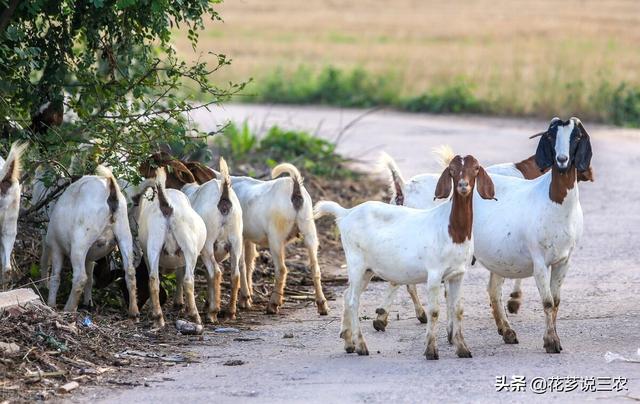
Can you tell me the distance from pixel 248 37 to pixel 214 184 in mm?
33234

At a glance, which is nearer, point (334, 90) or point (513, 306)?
point (513, 306)

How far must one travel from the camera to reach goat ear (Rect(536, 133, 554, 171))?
10.1 metres

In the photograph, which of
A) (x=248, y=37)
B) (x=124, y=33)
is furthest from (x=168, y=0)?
(x=248, y=37)

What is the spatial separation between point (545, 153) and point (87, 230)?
3.82 metres

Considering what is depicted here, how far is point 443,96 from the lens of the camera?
2844 centimetres

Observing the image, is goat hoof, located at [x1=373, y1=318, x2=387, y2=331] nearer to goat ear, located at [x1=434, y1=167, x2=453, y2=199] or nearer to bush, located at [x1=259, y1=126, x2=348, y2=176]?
goat ear, located at [x1=434, y1=167, x2=453, y2=199]

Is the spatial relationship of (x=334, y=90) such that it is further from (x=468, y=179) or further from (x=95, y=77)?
(x=468, y=179)

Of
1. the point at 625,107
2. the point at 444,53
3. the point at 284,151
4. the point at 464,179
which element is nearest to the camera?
the point at 464,179

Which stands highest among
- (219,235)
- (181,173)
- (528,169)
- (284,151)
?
(528,169)

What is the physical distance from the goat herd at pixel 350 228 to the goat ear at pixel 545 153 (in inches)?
0.5

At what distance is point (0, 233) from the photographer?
10.5 m

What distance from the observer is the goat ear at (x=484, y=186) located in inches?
383

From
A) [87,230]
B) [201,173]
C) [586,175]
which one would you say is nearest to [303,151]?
[201,173]

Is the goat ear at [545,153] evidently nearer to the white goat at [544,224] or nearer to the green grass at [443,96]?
the white goat at [544,224]
